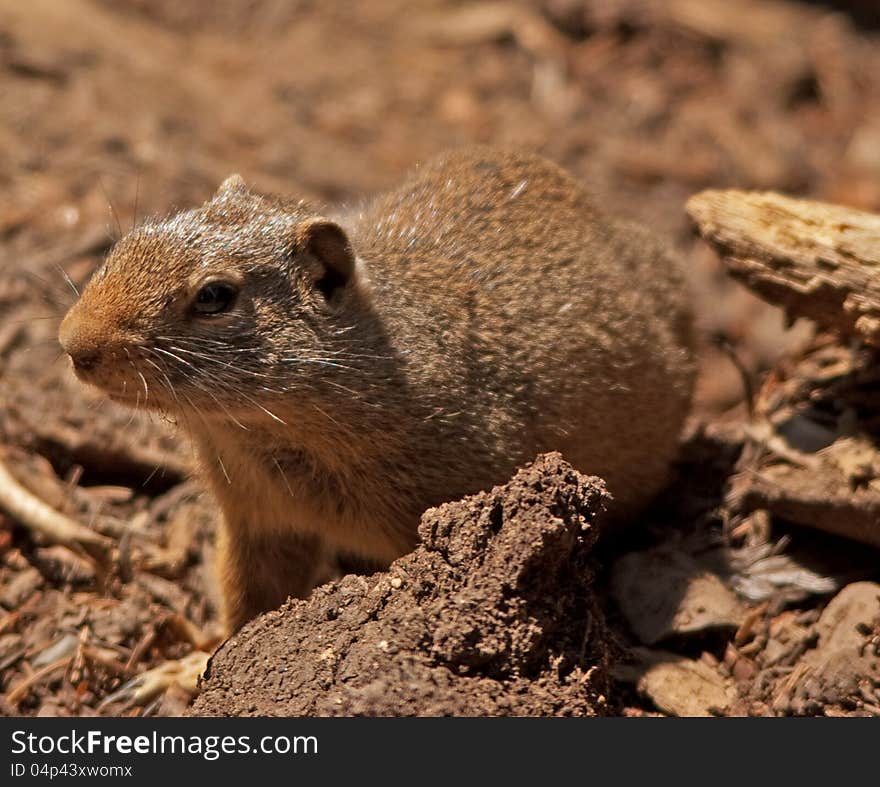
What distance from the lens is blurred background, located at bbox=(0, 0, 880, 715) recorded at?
589 cm

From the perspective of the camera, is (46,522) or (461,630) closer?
(461,630)

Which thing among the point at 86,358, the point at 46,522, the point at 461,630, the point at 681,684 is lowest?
the point at 681,684

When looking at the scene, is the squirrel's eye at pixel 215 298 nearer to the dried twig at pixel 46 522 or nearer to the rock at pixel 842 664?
the dried twig at pixel 46 522

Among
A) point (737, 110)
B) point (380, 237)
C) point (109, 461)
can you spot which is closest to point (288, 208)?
point (380, 237)

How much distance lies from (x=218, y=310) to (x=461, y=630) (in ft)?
5.59

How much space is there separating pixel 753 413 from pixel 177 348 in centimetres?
356

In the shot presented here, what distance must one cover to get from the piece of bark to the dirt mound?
74.5 inches

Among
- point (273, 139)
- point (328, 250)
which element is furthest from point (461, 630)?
point (273, 139)

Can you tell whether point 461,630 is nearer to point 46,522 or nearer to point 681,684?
point 681,684

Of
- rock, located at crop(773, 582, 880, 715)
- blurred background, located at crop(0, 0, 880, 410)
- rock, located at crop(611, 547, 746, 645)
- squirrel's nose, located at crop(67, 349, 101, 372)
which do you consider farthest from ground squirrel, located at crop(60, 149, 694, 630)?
blurred background, located at crop(0, 0, 880, 410)

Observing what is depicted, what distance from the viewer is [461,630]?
13.6ft

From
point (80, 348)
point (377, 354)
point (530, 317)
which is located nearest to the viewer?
point (80, 348)

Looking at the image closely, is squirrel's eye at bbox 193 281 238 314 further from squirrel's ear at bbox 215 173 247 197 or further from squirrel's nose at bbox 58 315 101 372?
squirrel's ear at bbox 215 173 247 197

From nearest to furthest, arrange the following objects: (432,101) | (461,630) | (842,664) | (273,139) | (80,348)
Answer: (461,630) → (80,348) → (842,664) → (273,139) → (432,101)
